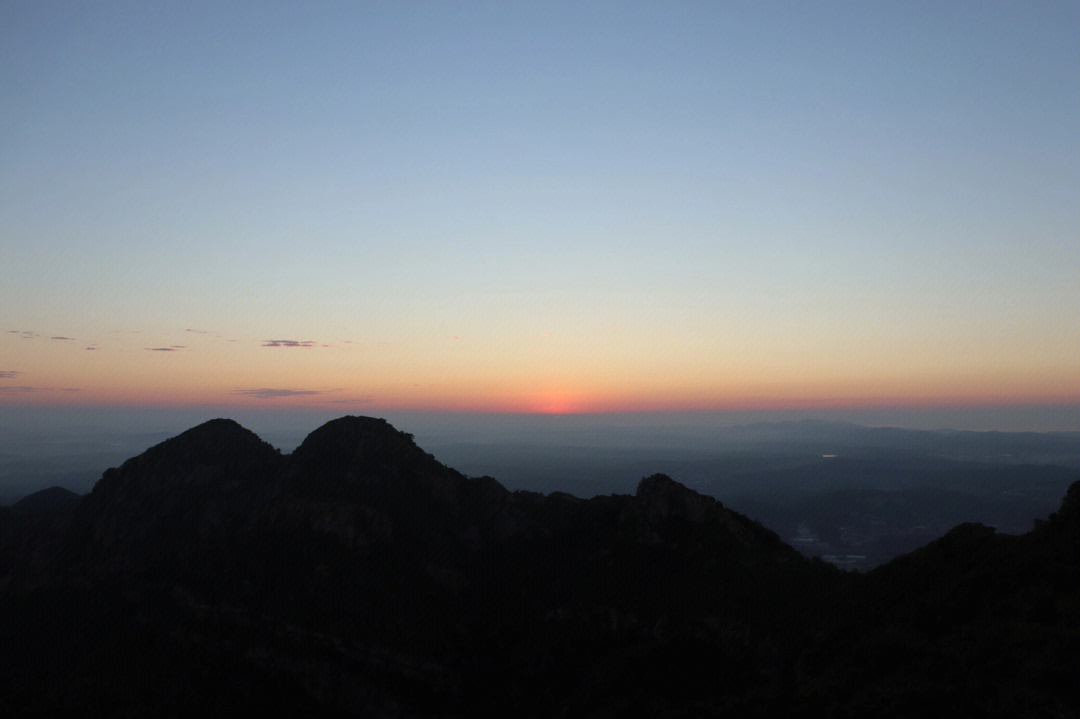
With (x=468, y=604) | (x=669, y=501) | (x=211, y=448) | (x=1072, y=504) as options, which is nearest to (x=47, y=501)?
(x=211, y=448)

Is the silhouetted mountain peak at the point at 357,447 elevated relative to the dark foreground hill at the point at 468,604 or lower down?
elevated

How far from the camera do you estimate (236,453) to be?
9256cm

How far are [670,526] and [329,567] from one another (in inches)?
1483

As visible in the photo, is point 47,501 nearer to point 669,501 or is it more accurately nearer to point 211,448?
point 211,448

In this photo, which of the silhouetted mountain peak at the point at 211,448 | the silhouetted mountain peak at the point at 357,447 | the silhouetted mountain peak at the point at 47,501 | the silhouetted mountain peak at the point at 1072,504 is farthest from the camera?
the silhouetted mountain peak at the point at 47,501

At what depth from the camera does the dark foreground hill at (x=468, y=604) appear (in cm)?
4303

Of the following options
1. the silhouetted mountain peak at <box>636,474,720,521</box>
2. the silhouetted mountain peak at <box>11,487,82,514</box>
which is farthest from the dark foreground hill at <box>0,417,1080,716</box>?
the silhouetted mountain peak at <box>11,487,82,514</box>

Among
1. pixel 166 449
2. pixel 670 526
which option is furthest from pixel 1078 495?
pixel 166 449

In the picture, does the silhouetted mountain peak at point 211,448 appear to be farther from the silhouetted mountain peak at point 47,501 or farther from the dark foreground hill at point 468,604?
the silhouetted mountain peak at point 47,501

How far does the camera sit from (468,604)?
6831 cm

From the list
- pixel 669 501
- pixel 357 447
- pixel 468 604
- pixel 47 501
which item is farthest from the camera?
pixel 47 501

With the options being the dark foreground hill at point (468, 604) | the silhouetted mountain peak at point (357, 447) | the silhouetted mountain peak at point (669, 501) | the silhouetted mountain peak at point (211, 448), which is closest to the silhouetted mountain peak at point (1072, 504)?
the dark foreground hill at point (468, 604)

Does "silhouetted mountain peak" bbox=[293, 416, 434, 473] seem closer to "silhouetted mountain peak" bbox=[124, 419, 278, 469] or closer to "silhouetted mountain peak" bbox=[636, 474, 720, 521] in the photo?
"silhouetted mountain peak" bbox=[124, 419, 278, 469]

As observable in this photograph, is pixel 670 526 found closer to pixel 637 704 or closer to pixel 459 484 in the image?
pixel 637 704
